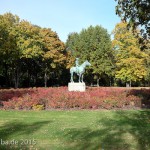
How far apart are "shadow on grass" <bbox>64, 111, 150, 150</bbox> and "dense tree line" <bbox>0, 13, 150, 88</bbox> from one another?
34.3 meters

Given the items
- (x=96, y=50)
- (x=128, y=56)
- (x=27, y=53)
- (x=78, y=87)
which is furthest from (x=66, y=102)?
(x=96, y=50)

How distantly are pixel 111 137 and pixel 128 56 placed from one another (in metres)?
46.6

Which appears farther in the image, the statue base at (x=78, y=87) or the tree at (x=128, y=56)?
the tree at (x=128, y=56)

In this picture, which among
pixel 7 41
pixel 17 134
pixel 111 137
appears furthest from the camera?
pixel 7 41

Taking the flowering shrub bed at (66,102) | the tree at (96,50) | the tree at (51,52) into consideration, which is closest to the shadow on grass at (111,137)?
the flowering shrub bed at (66,102)

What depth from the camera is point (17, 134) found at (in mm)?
11008

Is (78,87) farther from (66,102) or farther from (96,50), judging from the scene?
(96,50)

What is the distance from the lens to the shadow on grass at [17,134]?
916cm

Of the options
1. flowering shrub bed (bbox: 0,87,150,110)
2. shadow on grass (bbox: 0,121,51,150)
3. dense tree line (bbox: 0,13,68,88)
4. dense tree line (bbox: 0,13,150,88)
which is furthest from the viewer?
dense tree line (bbox: 0,13,150,88)

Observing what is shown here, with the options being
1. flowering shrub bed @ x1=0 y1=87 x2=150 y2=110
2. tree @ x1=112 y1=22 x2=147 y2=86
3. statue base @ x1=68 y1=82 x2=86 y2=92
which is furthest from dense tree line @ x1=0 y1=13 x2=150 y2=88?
flowering shrub bed @ x1=0 y1=87 x2=150 y2=110

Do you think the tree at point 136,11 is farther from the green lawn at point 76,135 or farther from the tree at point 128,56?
the tree at point 128,56

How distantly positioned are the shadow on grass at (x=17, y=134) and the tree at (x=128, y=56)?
41467 millimetres

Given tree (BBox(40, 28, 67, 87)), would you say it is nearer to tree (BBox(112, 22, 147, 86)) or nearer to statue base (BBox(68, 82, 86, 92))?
tree (BBox(112, 22, 147, 86))

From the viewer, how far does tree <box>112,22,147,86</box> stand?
5375 cm
